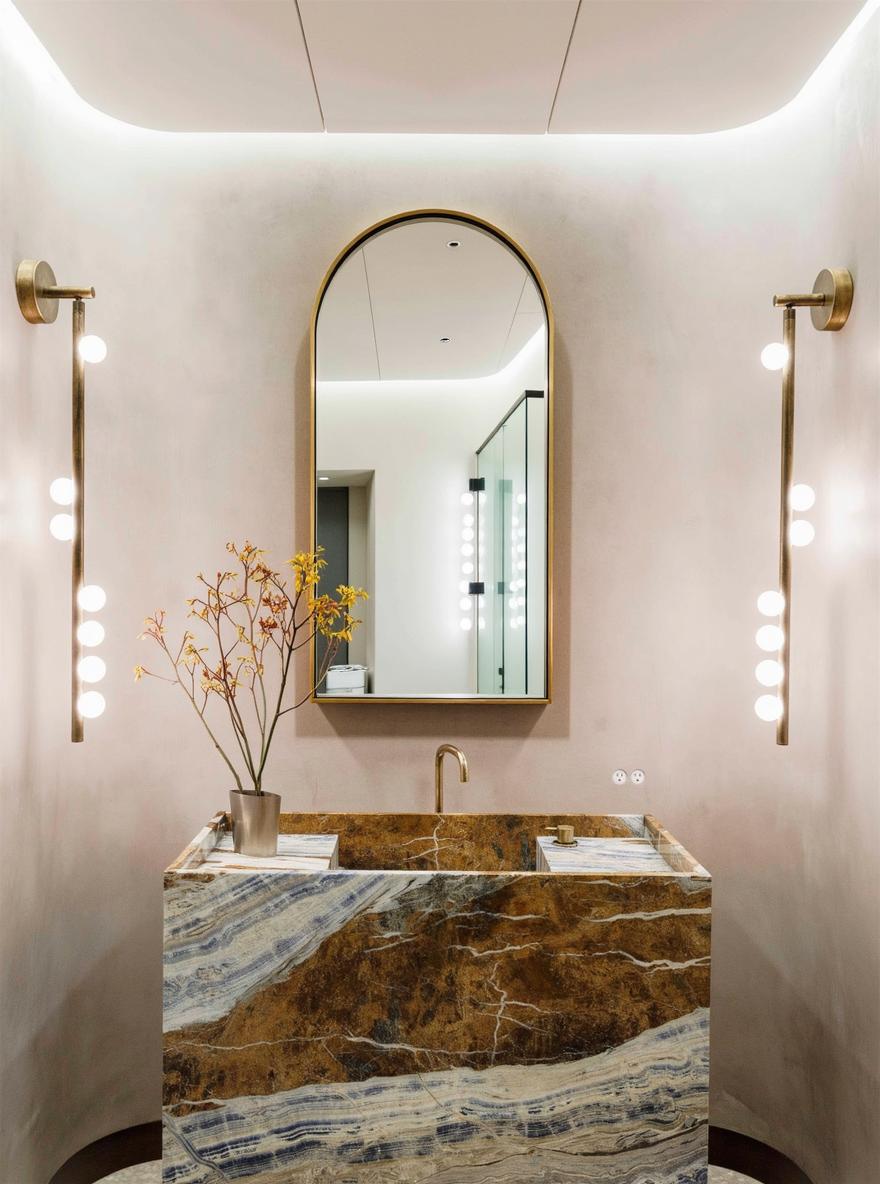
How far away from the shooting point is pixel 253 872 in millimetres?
1661

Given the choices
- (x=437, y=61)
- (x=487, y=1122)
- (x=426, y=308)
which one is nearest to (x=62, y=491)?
(x=426, y=308)

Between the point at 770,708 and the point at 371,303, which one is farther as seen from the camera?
the point at 371,303

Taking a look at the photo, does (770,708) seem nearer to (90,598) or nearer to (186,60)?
(90,598)

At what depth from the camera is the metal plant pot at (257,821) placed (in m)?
1.79

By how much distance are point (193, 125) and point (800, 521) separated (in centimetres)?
167

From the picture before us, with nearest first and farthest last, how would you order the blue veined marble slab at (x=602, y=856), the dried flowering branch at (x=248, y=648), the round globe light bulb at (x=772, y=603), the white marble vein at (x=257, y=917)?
the white marble vein at (x=257, y=917) → the blue veined marble slab at (x=602, y=856) → the round globe light bulb at (x=772, y=603) → the dried flowering branch at (x=248, y=648)

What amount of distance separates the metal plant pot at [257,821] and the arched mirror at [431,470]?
0.45 metres

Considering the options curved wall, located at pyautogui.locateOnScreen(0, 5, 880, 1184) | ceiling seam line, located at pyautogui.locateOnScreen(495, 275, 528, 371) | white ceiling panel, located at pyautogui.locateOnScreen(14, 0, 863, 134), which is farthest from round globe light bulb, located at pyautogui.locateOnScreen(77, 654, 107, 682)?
white ceiling panel, located at pyautogui.locateOnScreen(14, 0, 863, 134)

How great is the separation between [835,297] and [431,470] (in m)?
0.93

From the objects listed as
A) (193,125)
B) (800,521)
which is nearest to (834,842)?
→ (800,521)

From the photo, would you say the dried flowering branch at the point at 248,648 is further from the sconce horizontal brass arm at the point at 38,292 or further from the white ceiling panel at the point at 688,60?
the white ceiling panel at the point at 688,60

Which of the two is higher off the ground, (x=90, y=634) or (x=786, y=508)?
(x=786, y=508)

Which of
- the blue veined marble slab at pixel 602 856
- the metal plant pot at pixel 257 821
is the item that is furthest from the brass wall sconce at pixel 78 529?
the blue veined marble slab at pixel 602 856

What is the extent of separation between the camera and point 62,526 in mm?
1993
